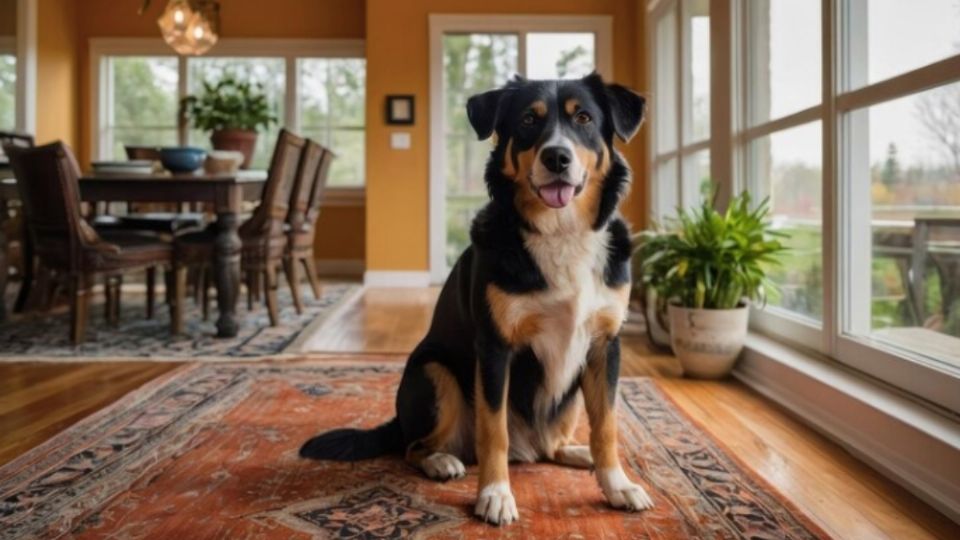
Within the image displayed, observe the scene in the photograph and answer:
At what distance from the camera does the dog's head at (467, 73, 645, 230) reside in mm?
1296

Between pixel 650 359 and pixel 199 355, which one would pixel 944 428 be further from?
pixel 199 355

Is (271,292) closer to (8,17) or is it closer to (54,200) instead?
(54,200)

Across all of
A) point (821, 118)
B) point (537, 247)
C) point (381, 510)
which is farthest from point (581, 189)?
point (821, 118)

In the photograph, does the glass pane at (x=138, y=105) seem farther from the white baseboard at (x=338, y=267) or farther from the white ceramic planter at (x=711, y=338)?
the white ceramic planter at (x=711, y=338)

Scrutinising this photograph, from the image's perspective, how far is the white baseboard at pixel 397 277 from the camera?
5.85m

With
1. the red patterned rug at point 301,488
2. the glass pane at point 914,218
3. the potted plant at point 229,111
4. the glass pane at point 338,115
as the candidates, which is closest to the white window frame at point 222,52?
the glass pane at point 338,115

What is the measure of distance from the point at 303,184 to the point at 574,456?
3.01 m

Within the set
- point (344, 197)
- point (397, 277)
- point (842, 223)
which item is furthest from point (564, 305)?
point (344, 197)

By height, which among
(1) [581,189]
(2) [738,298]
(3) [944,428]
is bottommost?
(3) [944,428]

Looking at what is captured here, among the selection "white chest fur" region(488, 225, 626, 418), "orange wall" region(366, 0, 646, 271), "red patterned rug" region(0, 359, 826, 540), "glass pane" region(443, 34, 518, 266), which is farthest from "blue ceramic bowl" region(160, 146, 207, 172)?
"white chest fur" region(488, 225, 626, 418)

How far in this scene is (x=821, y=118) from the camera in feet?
7.16

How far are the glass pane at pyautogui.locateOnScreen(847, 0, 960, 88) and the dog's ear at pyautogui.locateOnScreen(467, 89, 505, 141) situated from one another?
110 cm

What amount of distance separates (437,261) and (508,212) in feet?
14.7

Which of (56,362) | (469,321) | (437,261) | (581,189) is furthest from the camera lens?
(437,261)
